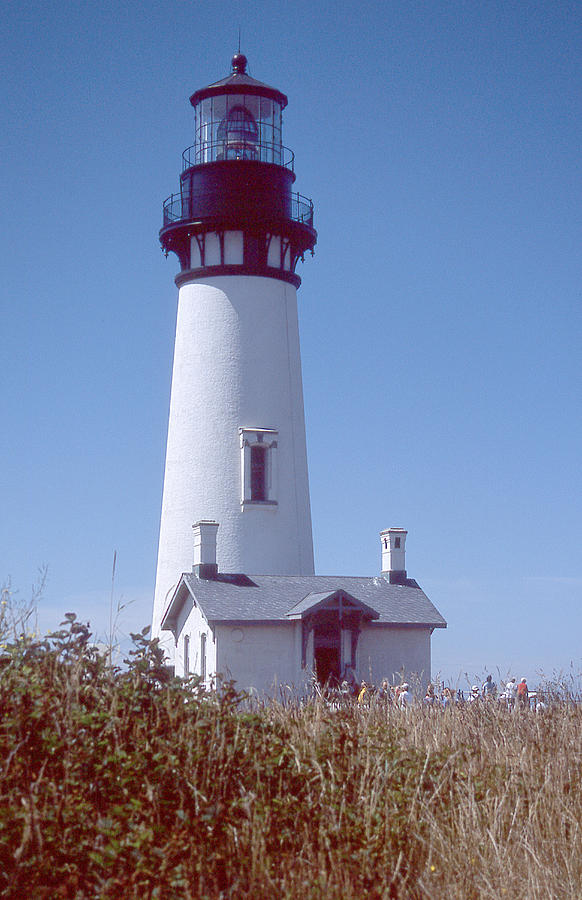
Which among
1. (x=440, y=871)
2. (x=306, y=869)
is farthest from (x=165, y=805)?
(x=440, y=871)

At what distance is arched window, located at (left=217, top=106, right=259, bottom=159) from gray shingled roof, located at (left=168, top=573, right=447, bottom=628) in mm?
11081

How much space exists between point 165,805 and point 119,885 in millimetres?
760

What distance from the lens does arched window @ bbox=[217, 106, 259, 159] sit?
2912 centimetres

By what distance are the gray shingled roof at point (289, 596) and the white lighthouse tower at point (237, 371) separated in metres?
0.86

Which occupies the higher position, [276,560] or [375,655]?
[276,560]

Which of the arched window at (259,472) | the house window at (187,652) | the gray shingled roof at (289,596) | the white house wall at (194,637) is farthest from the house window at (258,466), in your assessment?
the house window at (187,652)

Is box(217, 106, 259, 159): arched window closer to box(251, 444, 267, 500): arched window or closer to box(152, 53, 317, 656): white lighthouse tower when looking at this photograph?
box(152, 53, 317, 656): white lighthouse tower

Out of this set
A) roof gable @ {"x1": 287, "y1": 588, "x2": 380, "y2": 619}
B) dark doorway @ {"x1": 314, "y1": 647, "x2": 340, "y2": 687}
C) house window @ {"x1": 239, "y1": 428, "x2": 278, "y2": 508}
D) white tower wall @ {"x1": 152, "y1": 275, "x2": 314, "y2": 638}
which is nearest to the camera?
roof gable @ {"x1": 287, "y1": 588, "x2": 380, "y2": 619}

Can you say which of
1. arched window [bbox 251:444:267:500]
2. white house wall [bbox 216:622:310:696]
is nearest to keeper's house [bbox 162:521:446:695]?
white house wall [bbox 216:622:310:696]

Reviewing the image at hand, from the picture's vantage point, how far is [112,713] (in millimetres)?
7160

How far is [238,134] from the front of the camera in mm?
29328

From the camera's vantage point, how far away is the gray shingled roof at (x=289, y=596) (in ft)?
83.7

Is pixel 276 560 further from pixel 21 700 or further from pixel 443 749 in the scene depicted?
pixel 21 700

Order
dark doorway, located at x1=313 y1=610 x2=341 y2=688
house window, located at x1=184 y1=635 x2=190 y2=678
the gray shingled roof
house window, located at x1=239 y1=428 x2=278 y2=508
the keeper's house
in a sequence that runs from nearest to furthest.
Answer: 1. the keeper's house
2. the gray shingled roof
3. dark doorway, located at x1=313 y1=610 x2=341 y2=688
4. house window, located at x1=239 y1=428 x2=278 y2=508
5. house window, located at x1=184 y1=635 x2=190 y2=678
